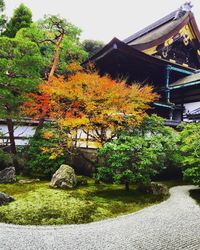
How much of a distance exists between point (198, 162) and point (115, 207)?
401 cm

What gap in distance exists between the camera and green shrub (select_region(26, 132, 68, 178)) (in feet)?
39.0

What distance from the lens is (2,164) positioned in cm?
1223

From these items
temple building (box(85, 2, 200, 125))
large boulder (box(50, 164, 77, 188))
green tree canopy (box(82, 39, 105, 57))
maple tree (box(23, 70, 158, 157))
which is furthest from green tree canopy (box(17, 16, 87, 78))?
green tree canopy (box(82, 39, 105, 57))

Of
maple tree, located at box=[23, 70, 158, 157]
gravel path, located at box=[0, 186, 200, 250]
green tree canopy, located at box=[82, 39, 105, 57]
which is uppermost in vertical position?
green tree canopy, located at box=[82, 39, 105, 57]

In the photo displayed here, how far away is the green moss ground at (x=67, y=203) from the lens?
21.7 feet

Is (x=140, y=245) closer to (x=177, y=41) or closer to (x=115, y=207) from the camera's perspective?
(x=115, y=207)

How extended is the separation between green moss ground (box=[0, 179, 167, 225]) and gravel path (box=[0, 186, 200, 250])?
45cm

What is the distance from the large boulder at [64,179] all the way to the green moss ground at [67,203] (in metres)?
0.33

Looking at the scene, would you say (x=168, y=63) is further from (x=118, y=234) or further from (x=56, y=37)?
(x=118, y=234)

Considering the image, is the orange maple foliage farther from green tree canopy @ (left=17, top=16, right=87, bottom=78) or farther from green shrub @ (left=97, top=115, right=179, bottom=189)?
green tree canopy @ (left=17, top=16, right=87, bottom=78)

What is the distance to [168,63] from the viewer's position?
1781 centimetres

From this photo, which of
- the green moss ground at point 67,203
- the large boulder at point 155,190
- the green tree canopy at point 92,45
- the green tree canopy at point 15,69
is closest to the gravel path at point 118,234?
the green moss ground at point 67,203

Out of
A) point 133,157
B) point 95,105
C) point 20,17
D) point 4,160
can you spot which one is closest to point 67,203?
point 133,157

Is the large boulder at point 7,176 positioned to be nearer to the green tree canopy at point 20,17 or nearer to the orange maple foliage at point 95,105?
the orange maple foliage at point 95,105
